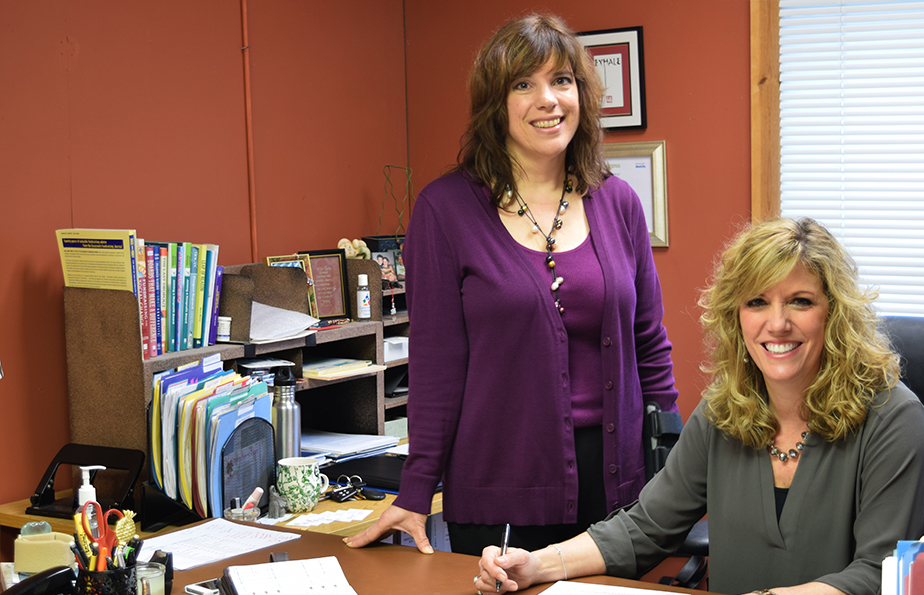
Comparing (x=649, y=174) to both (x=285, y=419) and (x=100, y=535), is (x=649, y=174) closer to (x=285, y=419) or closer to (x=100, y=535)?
(x=285, y=419)

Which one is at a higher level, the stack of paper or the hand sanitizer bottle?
the hand sanitizer bottle

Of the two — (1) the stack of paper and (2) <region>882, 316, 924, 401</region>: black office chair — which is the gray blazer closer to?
(2) <region>882, 316, 924, 401</region>: black office chair

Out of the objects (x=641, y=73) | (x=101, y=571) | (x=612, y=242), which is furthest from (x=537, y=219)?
(x=641, y=73)

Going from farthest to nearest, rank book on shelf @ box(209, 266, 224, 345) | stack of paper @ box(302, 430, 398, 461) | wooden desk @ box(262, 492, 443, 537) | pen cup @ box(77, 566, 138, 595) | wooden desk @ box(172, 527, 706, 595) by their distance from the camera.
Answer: stack of paper @ box(302, 430, 398, 461), book on shelf @ box(209, 266, 224, 345), wooden desk @ box(262, 492, 443, 537), wooden desk @ box(172, 527, 706, 595), pen cup @ box(77, 566, 138, 595)

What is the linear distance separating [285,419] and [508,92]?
109 centimetres

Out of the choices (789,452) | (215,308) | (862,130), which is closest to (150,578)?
(789,452)

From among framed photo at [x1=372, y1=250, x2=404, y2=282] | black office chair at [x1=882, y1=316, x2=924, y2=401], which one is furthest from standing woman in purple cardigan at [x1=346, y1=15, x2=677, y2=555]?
framed photo at [x1=372, y1=250, x2=404, y2=282]

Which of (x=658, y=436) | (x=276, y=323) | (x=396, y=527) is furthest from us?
(x=276, y=323)

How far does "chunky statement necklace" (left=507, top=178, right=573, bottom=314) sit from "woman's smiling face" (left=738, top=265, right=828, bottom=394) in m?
0.35

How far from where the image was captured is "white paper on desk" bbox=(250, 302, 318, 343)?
2.38m

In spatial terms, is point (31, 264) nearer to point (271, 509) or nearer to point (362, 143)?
point (271, 509)

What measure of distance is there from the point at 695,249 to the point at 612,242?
5.38 ft

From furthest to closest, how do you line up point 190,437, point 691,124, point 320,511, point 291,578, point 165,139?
point 691,124
point 165,139
point 320,511
point 190,437
point 291,578

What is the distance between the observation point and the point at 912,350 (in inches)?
66.5
